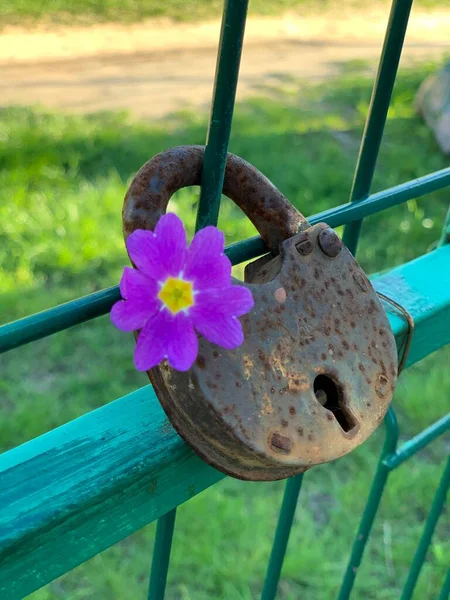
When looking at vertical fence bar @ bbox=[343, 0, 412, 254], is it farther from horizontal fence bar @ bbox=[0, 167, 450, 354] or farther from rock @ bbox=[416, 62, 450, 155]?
rock @ bbox=[416, 62, 450, 155]

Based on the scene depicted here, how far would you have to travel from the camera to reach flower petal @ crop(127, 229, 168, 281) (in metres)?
0.44

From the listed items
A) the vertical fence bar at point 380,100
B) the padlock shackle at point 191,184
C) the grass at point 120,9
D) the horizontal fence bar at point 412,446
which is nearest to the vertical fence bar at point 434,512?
the horizontal fence bar at point 412,446

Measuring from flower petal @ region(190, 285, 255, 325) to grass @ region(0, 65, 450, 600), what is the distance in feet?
4.39

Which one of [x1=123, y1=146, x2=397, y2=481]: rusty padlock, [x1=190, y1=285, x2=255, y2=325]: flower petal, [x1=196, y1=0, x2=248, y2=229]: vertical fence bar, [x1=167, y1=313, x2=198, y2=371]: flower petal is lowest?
[x1=123, y1=146, x2=397, y2=481]: rusty padlock

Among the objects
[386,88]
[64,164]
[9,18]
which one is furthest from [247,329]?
[9,18]

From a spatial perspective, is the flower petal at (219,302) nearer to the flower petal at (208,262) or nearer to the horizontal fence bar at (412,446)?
the flower petal at (208,262)

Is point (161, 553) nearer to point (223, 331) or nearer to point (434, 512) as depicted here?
point (223, 331)

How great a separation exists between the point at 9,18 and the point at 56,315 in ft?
17.3

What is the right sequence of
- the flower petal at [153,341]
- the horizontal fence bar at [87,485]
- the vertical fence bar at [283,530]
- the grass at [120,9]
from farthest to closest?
the grass at [120,9], the vertical fence bar at [283,530], the horizontal fence bar at [87,485], the flower petal at [153,341]

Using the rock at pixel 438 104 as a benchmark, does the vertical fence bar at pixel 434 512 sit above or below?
above

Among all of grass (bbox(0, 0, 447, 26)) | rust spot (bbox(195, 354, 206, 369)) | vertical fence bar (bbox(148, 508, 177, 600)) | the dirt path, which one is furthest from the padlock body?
grass (bbox(0, 0, 447, 26))

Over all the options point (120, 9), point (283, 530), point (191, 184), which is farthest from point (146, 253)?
point (120, 9)

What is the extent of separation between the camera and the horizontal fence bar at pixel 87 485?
1.77ft

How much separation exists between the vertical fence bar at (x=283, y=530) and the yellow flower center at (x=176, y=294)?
396 millimetres
